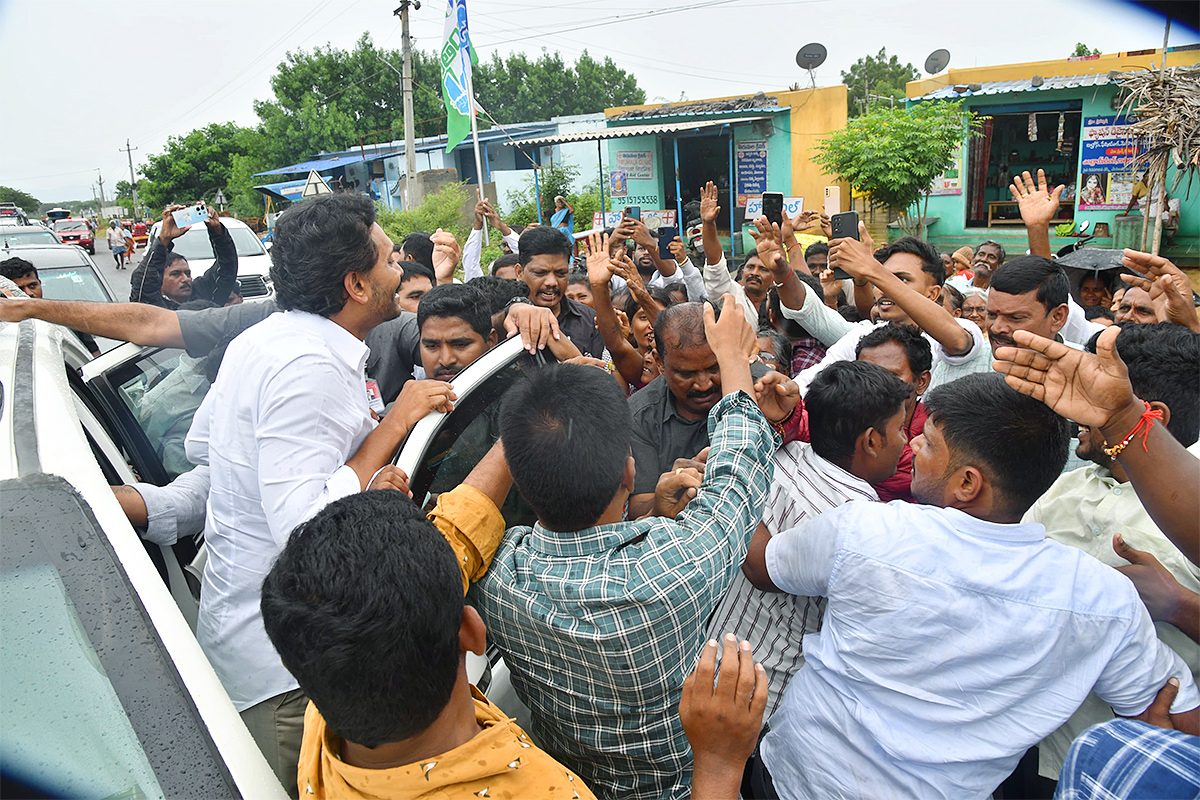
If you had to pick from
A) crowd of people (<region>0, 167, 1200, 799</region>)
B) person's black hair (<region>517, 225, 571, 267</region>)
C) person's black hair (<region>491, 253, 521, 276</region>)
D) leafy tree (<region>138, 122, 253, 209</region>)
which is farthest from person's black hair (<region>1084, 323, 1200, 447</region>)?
leafy tree (<region>138, 122, 253, 209</region>)

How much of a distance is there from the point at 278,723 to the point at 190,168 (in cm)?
4306

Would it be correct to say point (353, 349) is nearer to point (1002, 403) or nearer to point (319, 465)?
point (319, 465)

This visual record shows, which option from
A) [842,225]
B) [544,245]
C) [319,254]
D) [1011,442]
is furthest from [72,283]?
[1011,442]

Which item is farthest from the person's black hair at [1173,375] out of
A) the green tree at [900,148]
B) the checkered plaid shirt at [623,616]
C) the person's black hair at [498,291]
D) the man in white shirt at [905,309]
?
the green tree at [900,148]

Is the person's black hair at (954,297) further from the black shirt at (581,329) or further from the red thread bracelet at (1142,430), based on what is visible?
the red thread bracelet at (1142,430)

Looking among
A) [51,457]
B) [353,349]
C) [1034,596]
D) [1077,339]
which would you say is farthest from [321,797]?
[1077,339]

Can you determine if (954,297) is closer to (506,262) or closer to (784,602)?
(506,262)

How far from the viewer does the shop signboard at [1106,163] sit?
14.0m

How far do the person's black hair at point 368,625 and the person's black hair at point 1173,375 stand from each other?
195 cm

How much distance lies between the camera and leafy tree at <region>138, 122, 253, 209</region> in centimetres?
3772

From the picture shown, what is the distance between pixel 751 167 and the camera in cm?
1850

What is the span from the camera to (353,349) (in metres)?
2.03

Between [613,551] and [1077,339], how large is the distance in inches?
145

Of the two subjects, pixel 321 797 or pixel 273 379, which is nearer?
pixel 321 797
